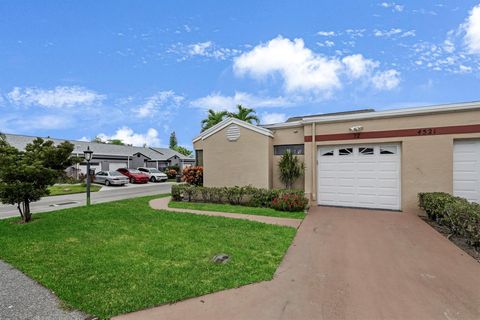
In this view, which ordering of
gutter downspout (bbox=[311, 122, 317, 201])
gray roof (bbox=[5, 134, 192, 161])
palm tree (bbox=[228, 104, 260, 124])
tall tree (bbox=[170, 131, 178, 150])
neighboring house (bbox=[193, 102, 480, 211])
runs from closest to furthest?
1. neighboring house (bbox=[193, 102, 480, 211])
2. gutter downspout (bbox=[311, 122, 317, 201])
3. palm tree (bbox=[228, 104, 260, 124])
4. gray roof (bbox=[5, 134, 192, 161])
5. tall tree (bbox=[170, 131, 178, 150])

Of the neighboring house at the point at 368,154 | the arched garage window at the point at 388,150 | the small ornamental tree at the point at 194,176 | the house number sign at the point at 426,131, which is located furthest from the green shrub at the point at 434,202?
the small ornamental tree at the point at 194,176

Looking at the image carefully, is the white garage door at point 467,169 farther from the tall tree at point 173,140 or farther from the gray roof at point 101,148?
the tall tree at point 173,140

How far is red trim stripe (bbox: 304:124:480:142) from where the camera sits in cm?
776

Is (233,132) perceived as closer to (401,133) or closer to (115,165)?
(401,133)

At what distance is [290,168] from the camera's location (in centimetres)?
1023

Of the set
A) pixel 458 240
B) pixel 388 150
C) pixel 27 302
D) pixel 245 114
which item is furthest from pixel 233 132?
pixel 245 114

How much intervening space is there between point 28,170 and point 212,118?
654 inches

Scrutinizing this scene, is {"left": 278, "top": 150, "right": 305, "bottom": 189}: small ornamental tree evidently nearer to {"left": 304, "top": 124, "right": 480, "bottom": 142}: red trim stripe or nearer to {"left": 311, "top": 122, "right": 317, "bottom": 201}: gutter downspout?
{"left": 311, "top": 122, "right": 317, "bottom": 201}: gutter downspout

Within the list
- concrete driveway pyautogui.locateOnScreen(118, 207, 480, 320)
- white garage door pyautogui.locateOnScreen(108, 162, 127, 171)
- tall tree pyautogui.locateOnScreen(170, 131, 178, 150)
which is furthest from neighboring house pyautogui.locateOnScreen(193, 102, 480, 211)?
tall tree pyautogui.locateOnScreen(170, 131, 178, 150)

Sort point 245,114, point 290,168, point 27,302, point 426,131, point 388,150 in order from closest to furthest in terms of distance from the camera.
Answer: point 27,302
point 426,131
point 388,150
point 290,168
point 245,114

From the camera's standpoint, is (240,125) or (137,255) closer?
(137,255)

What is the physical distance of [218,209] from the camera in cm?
920

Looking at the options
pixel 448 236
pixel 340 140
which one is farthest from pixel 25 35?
pixel 448 236

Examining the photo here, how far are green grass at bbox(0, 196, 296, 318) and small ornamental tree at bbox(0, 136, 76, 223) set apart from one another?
95 centimetres
